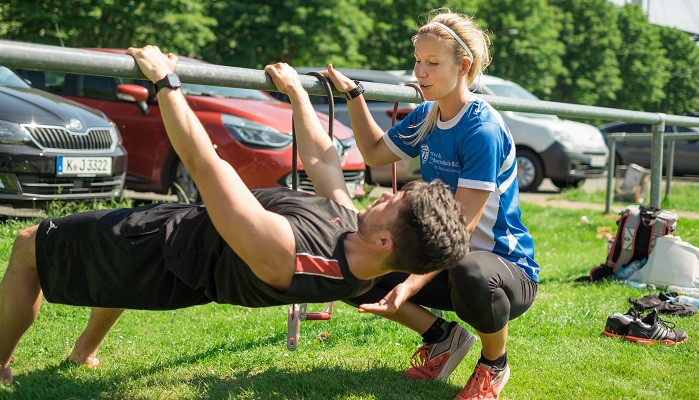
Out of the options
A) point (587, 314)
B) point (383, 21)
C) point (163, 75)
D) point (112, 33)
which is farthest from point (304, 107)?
point (383, 21)

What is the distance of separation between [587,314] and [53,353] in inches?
126

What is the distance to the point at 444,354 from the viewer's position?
12.3 feet

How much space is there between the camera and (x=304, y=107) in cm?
343

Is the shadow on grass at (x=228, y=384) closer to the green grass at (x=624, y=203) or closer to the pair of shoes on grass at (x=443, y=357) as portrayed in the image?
the pair of shoes on grass at (x=443, y=357)

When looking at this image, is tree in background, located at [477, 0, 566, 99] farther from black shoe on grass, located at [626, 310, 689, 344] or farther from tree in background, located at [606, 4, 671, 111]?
black shoe on grass, located at [626, 310, 689, 344]

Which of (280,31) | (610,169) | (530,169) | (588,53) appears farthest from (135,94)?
(588,53)

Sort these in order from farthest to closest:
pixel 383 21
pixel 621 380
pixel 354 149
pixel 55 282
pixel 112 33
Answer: pixel 383 21
pixel 112 33
pixel 354 149
pixel 621 380
pixel 55 282

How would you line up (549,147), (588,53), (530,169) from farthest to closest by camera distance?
(588,53) < (530,169) < (549,147)

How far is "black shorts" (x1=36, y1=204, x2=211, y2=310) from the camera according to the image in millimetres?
2949

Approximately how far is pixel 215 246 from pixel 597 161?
41.5ft

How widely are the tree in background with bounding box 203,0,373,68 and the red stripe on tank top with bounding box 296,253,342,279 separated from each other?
20.1m

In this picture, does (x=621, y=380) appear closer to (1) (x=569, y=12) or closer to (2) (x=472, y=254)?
(2) (x=472, y=254)

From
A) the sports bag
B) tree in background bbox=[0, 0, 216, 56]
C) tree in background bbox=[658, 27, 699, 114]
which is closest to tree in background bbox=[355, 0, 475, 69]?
tree in background bbox=[0, 0, 216, 56]

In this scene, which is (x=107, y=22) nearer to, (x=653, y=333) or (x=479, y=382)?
(x=653, y=333)
